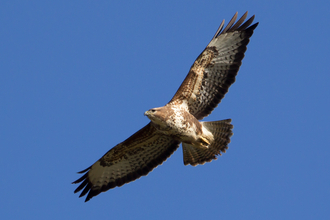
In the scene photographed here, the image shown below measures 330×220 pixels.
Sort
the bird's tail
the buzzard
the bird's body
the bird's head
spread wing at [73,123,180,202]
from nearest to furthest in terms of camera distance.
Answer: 1. the bird's head
2. the bird's body
3. the buzzard
4. the bird's tail
5. spread wing at [73,123,180,202]

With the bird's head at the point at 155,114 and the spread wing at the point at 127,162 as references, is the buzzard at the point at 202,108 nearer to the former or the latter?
the spread wing at the point at 127,162

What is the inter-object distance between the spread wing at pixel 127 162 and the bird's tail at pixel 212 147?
0.36 meters

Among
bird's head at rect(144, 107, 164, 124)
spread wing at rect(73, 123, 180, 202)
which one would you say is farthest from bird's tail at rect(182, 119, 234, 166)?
bird's head at rect(144, 107, 164, 124)

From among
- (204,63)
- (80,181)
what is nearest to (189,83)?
(204,63)

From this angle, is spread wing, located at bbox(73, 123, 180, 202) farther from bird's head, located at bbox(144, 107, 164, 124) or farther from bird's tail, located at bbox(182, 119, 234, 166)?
bird's head, located at bbox(144, 107, 164, 124)

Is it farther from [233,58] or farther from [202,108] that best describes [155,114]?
[233,58]

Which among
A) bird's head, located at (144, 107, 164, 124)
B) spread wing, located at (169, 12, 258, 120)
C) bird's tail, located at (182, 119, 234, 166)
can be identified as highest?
spread wing, located at (169, 12, 258, 120)

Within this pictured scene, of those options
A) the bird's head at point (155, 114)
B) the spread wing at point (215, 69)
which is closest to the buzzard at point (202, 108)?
the spread wing at point (215, 69)

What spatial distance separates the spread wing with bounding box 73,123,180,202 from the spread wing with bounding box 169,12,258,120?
1.11 metres

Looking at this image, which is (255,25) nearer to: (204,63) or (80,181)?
A: (204,63)

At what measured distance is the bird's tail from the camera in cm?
1137

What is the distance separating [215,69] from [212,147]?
1.80 metres

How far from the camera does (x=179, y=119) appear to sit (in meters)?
10.7

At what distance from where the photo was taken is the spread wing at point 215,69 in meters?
11.3
